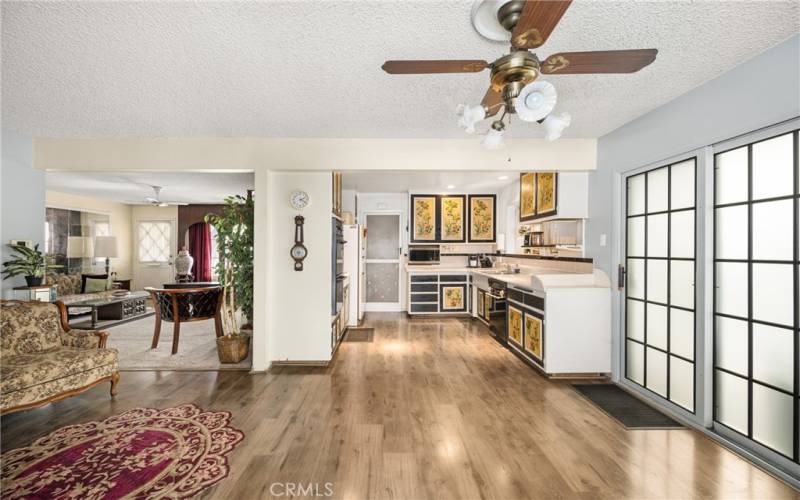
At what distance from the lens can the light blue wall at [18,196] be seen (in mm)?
3340

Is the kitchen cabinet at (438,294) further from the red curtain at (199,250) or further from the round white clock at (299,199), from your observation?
the red curtain at (199,250)

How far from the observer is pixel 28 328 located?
9.49 feet

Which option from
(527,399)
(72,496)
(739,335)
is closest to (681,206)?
(739,335)

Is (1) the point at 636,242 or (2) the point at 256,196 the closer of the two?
(1) the point at 636,242

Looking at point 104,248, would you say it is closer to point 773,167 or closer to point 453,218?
point 453,218

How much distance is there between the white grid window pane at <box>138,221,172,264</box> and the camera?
28.1 feet

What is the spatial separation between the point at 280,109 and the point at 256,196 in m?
1.14

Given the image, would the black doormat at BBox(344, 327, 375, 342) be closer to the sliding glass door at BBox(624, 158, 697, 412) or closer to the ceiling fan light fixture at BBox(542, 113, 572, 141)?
the sliding glass door at BBox(624, 158, 697, 412)

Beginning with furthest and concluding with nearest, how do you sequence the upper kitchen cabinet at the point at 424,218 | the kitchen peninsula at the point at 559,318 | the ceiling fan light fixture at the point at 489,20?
the upper kitchen cabinet at the point at 424,218, the kitchen peninsula at the point at 559,318, the ceiling fan light fixture at the point at 489,20

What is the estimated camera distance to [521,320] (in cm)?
396

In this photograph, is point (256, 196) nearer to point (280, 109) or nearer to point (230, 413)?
point (280, 109)

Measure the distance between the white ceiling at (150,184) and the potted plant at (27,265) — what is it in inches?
61.4

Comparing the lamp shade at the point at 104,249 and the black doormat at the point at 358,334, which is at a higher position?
the lamp shade at the point at 104,249

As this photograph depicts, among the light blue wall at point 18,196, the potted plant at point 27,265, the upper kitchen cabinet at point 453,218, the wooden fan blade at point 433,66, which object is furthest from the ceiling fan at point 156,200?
the wooden fan blade at point 433,66
